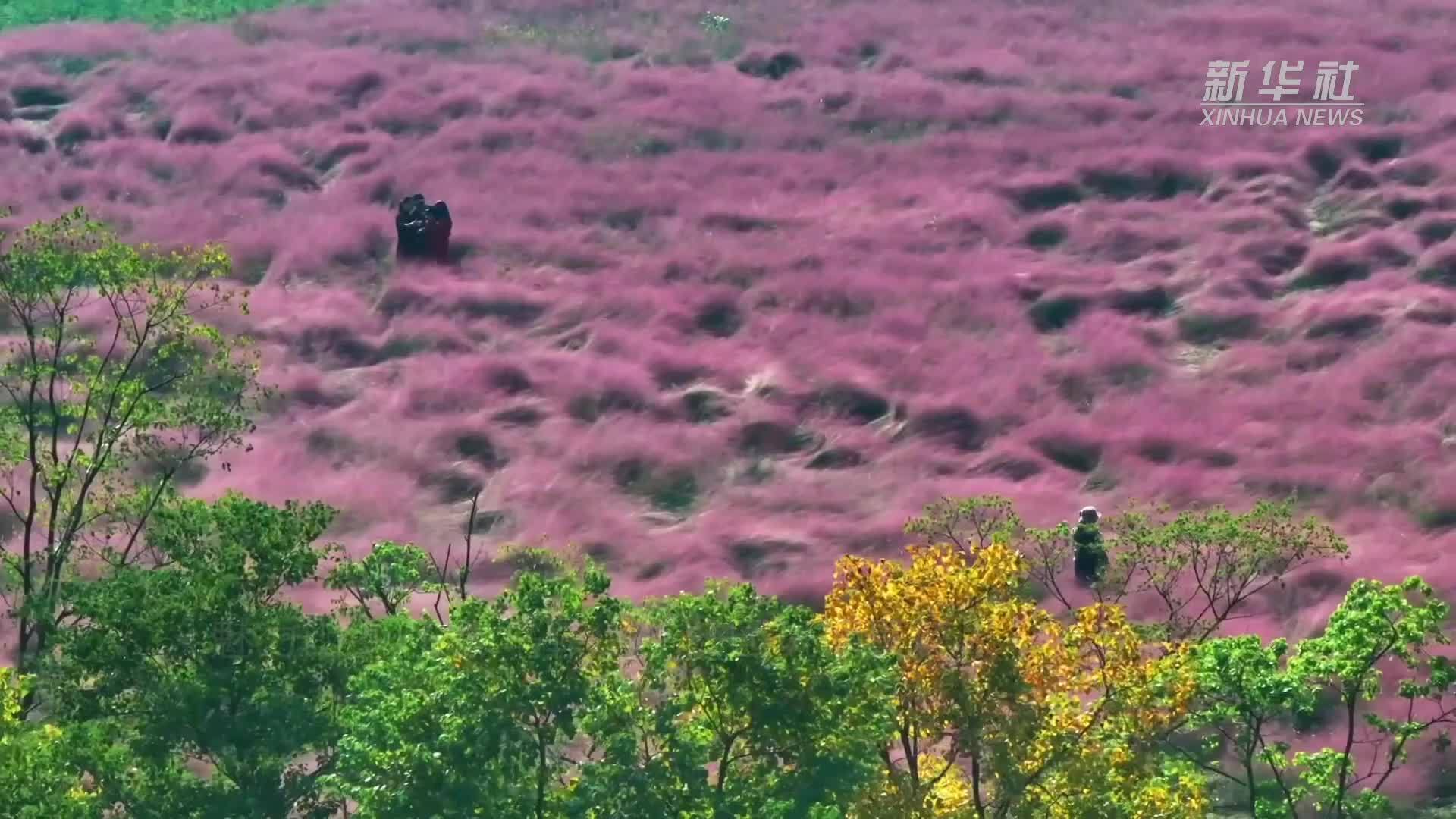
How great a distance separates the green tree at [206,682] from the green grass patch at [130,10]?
4818cm

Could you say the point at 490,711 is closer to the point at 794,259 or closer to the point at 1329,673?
the point at 1329,673

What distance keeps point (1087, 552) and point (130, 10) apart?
5004 centimetres

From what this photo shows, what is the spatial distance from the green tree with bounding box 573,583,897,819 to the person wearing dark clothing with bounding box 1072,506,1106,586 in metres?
14.6

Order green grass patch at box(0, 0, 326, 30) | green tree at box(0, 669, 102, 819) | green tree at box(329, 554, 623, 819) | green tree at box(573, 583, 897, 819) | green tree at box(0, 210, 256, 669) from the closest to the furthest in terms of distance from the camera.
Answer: green tree at box(0, 669, 102, 819)
green tree at box(573, 583, 897, 819)
green tree at box(329, 554, 623, 819)
green tree at box(0, 210, 256, 669)
green grass patch at box(0, 0, 326, 30)

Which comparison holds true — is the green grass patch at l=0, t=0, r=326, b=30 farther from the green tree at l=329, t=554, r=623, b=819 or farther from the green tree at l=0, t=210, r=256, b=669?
the green tree at l=329, t=554, r=623, b=819

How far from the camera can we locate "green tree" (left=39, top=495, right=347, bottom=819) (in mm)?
19875

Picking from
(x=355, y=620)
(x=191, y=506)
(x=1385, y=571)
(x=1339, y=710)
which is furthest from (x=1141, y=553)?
(x=191, y=506)

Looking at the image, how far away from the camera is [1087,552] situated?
107 ft

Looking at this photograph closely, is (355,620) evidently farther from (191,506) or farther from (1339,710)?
(1339,710)

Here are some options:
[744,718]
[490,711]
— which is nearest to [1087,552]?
[744,718]

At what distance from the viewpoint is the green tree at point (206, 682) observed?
1988 cm

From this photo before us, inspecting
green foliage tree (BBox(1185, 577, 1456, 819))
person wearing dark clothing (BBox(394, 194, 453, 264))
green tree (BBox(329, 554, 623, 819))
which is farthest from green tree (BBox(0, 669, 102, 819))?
person wearing dark clothing (BBox(394, 194, 453, 264))

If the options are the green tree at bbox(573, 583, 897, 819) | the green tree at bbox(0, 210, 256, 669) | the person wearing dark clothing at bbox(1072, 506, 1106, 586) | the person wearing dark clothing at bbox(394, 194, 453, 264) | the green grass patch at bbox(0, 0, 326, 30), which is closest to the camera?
the green tree at bbox(573, 583, 897, 819)

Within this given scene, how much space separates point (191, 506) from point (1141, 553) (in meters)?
14.8
